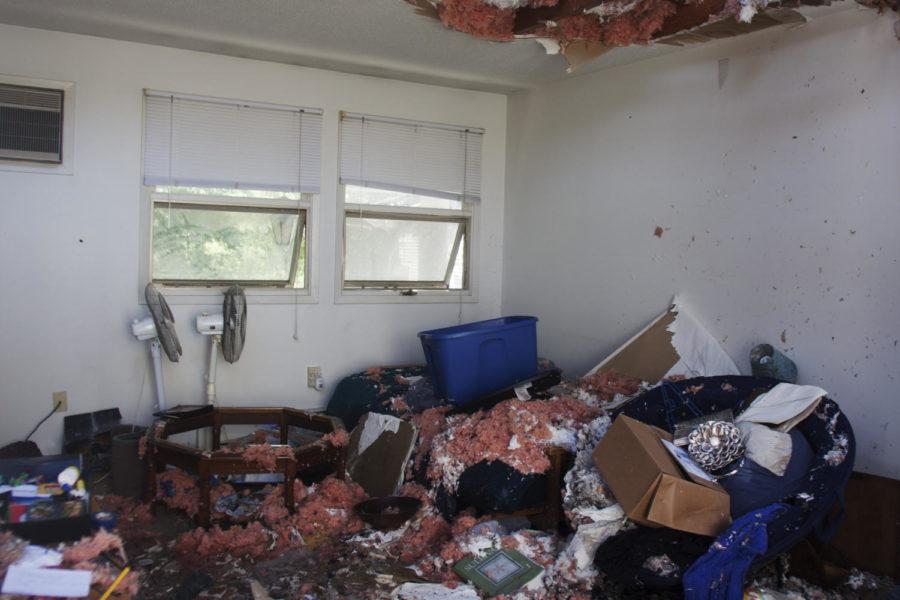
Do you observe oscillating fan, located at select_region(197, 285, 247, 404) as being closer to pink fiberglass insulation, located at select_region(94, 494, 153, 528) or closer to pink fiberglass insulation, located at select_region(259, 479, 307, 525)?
pink fiberglass insulation, located at select_region(94, 494, 153, 528)

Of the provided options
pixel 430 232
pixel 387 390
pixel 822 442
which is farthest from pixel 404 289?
pixel 822 442

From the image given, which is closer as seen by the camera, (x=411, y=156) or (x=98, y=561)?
(x=98, y=561)

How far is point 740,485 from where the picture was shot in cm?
248

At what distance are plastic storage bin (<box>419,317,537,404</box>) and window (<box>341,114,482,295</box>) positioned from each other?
3.56 feet

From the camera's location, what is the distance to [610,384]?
12.0ft

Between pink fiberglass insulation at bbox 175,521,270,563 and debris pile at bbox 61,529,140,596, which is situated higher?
debris pile at bbox 61,529,140,596

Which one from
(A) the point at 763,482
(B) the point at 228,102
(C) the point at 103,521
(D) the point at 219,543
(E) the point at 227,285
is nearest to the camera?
(C) the point at 103,521

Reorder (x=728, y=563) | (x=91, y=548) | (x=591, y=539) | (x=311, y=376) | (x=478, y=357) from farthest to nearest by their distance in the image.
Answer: (x=311, y=376), (x=478, y=357), (x=591, y=539), (x=728, y=563), (x=91, y=548)

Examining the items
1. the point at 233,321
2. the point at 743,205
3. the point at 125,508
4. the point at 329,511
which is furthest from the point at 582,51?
the point at 125,508

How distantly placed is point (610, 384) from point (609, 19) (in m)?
1.98

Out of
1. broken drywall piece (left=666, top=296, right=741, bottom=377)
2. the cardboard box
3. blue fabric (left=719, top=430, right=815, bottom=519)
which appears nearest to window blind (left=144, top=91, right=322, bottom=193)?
broken drywall piece (left=666, top=296, right=741, bottom=377)

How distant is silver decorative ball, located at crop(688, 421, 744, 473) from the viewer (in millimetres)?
2529

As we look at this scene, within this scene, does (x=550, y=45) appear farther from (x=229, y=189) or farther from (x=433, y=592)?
(x=433, y=592)

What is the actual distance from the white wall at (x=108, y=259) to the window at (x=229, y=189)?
0.10 meters
